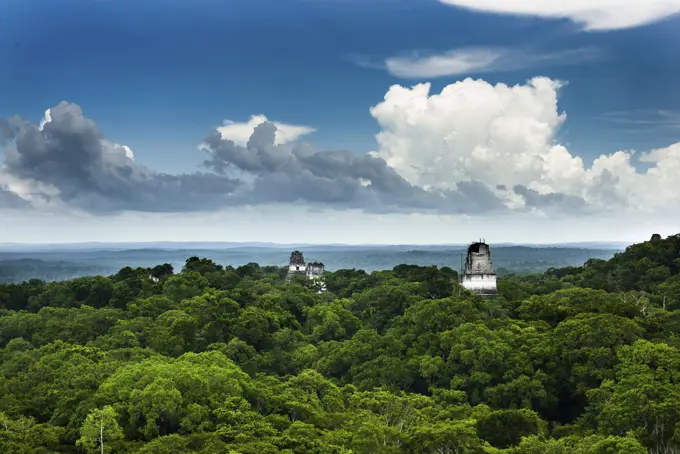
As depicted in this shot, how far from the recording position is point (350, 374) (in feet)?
135

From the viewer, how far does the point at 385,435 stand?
1108 inches

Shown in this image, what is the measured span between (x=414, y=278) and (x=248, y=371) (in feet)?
75.4

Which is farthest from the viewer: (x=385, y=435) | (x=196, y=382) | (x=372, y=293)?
(x=372, y=293)

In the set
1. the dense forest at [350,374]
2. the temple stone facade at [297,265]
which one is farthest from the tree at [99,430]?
the temple stone facade at [297,265]

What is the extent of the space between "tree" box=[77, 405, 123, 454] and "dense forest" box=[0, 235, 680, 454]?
6 centimetres

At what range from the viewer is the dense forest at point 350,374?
91.6 ft

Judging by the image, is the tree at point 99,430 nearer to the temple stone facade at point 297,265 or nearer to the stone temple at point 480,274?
the stone temple at point 480,274

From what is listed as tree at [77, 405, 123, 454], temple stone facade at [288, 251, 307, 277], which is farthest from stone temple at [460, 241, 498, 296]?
temple stone facade at [288, 251, 307, 277]

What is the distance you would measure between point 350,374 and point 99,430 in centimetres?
1665

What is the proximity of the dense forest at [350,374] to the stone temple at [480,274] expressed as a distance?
61.0 inches

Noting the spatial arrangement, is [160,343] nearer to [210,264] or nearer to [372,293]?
[372,293]

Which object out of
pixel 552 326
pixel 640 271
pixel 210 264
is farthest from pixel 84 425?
pixel 640 271

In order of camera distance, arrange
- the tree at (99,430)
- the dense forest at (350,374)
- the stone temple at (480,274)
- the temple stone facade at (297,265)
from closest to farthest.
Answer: the tree at (99,430)
the dense forest at (350,374)
the stone temple at (480,274)
the temple stone facade at (297,265)

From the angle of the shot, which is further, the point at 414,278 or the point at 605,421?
the point at 414,278
